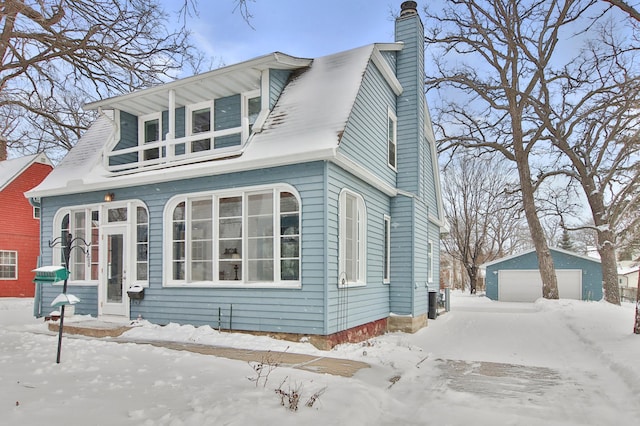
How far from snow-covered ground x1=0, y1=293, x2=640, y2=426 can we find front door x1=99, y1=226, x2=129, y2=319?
4.29 ft

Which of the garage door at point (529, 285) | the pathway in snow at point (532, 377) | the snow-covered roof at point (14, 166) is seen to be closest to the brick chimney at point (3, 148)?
the snow-covered roof at point (14, 166)

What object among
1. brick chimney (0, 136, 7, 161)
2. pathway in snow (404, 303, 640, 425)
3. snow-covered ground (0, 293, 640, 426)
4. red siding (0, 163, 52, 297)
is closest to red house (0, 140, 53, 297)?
red siding (0, 163, 52, 297)

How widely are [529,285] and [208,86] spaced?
2423 centimetres

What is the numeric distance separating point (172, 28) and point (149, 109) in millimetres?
1965

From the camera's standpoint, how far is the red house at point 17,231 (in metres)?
20.5

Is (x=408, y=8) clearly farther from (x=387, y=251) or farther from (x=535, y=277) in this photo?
(x=535, y=277)

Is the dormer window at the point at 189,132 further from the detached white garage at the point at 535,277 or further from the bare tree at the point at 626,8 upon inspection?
the detached white garage at the point at 535,277

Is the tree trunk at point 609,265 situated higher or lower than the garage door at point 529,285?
higher

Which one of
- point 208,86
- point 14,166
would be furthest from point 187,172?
point 14,166

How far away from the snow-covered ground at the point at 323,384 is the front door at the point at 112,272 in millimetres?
1306

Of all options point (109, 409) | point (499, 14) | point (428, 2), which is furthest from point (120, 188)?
point (499, 14)

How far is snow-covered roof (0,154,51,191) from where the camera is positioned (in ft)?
68.8

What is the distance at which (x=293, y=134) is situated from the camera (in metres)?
8.20

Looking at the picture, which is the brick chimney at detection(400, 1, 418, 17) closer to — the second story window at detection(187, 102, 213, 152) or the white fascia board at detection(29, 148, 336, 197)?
the second story window at detection(187, 102, 213, 152)
